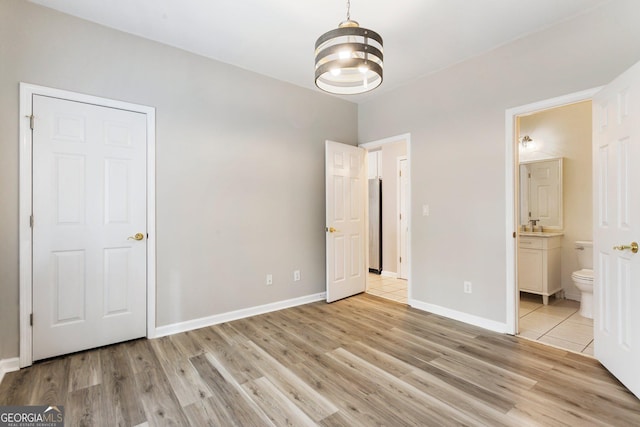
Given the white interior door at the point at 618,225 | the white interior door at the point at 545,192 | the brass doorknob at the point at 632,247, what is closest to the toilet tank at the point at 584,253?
the white interior door at the point at 545,192

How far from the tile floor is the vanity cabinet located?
1555 mm

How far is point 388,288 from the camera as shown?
4.65 m

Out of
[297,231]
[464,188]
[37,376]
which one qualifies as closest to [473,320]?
[464,188]

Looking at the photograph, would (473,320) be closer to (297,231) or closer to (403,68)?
(297,231)

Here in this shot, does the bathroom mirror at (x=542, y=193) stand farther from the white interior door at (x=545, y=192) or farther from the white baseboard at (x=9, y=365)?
the white baseboard at (x=9, y=365)

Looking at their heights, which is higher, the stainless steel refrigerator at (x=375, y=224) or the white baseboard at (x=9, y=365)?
the stainless steel refrigerator at (x=375, y=224)

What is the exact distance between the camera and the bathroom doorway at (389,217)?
5.24 meters

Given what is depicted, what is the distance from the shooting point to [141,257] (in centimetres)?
280

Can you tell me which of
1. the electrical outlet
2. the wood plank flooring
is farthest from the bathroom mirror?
the wood plank flooring

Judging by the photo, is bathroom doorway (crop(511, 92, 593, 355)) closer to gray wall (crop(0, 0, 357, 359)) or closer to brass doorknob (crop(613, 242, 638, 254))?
brass doorknob (crop(613, 242, 638, 254))

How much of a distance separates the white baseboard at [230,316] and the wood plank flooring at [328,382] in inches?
4.4

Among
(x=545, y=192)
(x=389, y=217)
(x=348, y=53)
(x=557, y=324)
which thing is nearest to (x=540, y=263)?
(x=557, y=324)

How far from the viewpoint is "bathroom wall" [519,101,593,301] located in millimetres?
3814

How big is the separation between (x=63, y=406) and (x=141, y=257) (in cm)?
123
